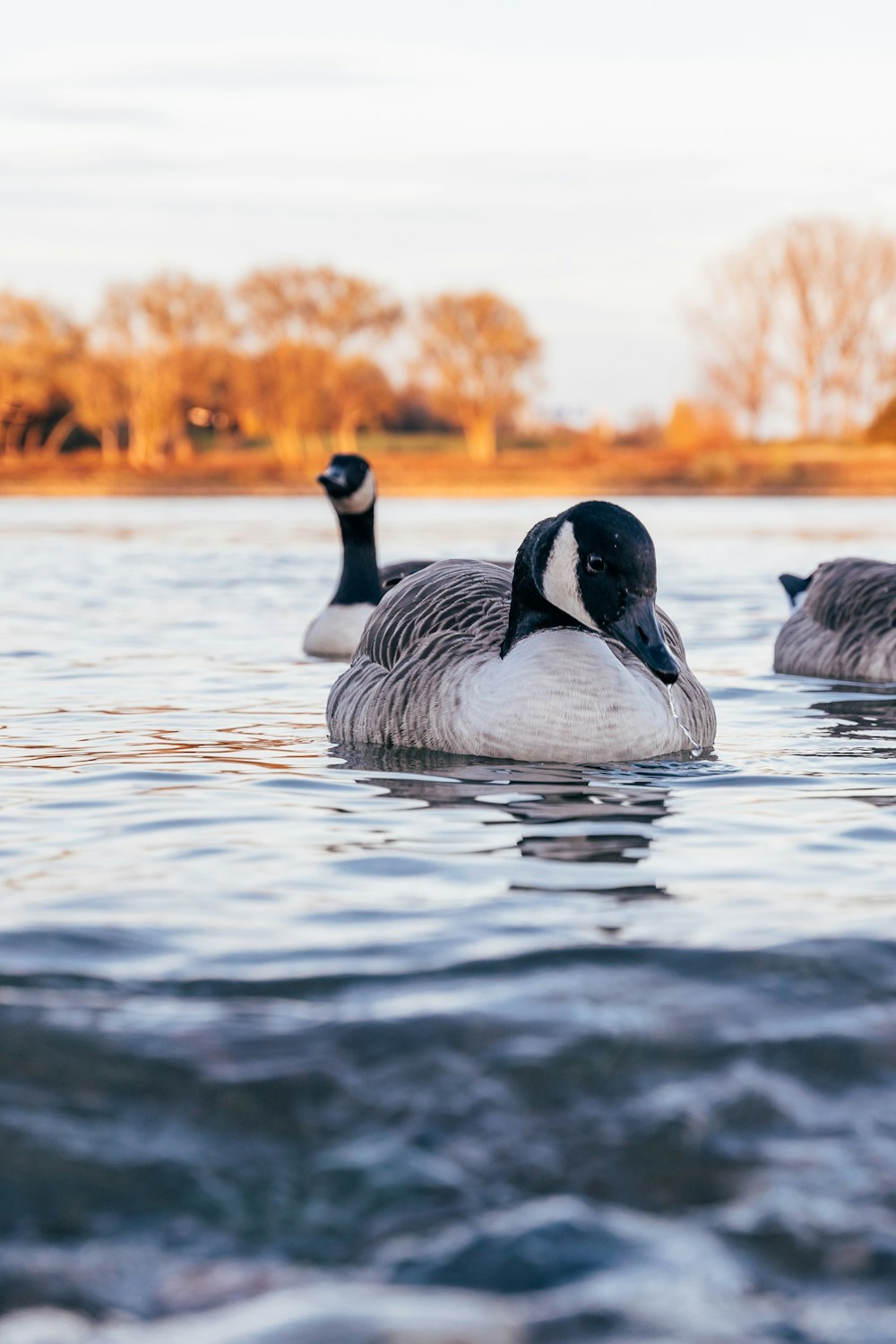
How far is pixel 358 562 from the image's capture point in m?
13.4

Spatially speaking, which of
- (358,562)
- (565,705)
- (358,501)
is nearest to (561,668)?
(565,705)

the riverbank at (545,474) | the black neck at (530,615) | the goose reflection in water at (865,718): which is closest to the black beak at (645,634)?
the black neck at (530,615)

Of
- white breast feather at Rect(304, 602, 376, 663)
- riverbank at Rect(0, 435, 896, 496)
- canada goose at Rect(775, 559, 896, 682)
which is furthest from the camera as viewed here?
riverbank at Rect(0, 435, 896, 496)

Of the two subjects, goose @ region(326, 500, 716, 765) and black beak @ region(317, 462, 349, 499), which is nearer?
goose @ region(326, 500, 716, 765)

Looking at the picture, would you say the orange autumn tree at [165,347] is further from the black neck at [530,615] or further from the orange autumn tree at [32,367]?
the black neck at [530,615]

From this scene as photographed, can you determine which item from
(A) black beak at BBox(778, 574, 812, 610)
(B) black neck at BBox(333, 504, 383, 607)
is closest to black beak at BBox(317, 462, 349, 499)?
(B) black neck at BBox(333, 504, 383, 607)

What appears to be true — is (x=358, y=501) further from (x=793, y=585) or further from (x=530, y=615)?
(x=530, y=615)

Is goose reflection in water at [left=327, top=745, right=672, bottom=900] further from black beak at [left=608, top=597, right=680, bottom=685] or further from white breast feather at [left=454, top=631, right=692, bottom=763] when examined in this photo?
black beak at [left=608, top=597, right=680, bottom=685]

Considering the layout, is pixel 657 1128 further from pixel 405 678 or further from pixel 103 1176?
pixel 405 678

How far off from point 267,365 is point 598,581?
81.7m

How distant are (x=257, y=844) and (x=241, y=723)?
3.26m

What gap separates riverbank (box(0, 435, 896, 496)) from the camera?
6269 cm

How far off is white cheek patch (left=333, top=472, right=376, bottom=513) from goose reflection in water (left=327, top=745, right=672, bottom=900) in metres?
5.25

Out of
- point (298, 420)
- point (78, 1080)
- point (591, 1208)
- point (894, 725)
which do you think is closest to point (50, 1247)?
point (78, 1080)
